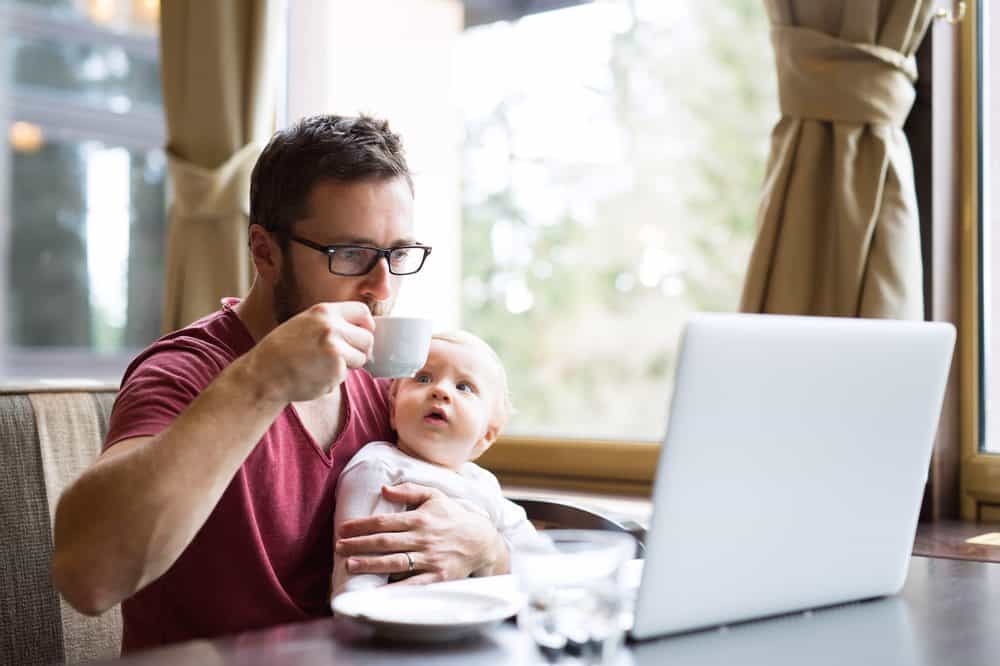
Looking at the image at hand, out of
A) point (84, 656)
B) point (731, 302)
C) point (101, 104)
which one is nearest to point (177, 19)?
point (84, 656)

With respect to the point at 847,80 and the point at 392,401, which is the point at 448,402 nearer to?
the point at 392,401

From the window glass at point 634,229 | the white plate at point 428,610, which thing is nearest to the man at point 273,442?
the white plate at point 428,610

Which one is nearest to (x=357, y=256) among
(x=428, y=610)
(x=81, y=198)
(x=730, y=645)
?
(x=428, y=610)

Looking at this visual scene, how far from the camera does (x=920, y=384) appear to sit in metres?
1.15

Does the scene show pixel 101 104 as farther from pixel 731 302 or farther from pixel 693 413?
pixel 693 413

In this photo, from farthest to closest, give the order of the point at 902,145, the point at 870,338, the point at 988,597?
the point at 902,145
the point at 988,597
the point at 870,338

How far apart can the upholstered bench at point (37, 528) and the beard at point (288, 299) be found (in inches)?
18.0

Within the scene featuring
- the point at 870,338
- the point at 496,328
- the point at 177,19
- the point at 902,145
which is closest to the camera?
the point at 870,338

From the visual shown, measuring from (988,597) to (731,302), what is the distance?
6296 mm

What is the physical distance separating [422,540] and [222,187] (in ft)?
5.84

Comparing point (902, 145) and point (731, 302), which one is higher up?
point (902, 145)

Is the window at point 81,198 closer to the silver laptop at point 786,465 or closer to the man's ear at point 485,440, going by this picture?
the man's ear at point 485,440

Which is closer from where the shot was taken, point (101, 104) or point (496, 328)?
point (101, 104)

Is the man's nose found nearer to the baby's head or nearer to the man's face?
the man's face
